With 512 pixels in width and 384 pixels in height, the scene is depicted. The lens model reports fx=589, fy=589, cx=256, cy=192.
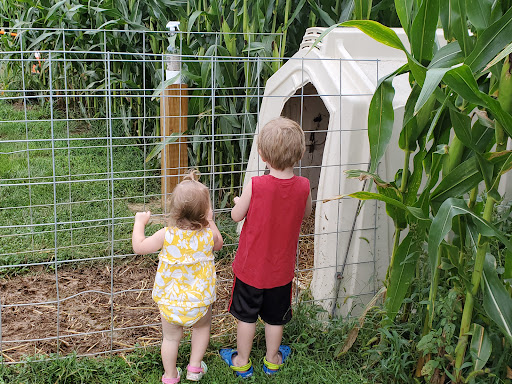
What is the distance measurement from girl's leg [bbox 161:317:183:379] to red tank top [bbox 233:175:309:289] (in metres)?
0.36

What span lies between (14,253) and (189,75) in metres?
1.55

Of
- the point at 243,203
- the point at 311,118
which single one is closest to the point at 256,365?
the point at 243,203

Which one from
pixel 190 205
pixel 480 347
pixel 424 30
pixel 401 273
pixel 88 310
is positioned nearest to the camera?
pixel 424 30

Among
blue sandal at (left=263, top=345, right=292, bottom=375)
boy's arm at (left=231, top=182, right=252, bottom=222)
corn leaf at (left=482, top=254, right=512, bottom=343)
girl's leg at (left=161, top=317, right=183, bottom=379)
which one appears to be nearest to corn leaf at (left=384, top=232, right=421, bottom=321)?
corn leaf at (left=482, top=254, right=512, bottom=343)

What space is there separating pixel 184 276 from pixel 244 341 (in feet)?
1.47

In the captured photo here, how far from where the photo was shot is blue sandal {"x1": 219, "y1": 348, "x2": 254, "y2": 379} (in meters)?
2.65

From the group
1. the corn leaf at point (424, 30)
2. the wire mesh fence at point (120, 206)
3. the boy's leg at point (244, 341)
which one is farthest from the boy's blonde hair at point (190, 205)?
the corn leaf at point (424, 30)

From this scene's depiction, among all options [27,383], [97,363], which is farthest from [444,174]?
[27,383]

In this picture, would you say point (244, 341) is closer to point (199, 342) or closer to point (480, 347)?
point (199, 342)

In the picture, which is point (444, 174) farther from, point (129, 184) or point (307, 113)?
point (129, 184)

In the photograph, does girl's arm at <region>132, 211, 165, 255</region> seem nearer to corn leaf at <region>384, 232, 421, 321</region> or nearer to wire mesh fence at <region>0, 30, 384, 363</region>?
wire mesh fence at <region>0, 30, 384, 363</region>

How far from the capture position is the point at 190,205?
2.35 metres

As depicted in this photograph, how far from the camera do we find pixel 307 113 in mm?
4219

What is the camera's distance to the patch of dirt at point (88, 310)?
2.83 m
